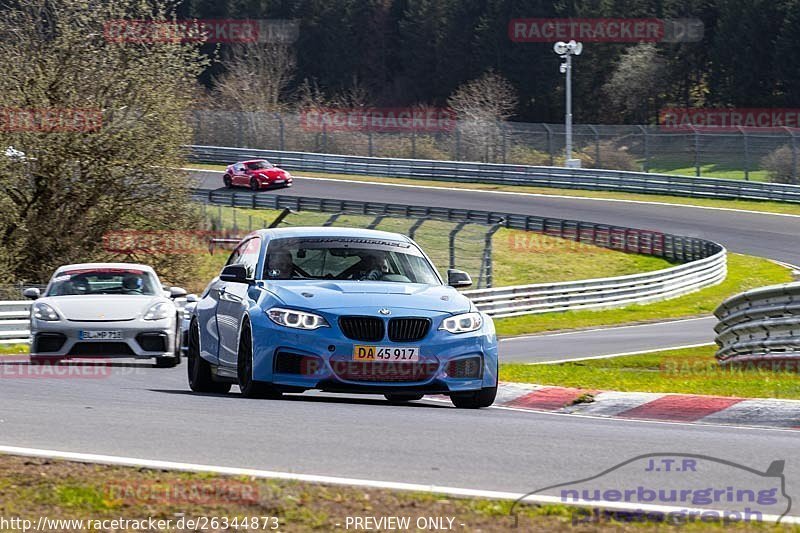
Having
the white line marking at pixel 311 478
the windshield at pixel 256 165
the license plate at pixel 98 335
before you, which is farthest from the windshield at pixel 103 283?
the windshield at pixel 256 165

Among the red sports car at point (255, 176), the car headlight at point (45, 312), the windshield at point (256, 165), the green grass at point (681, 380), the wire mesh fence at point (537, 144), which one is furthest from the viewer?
the windshield at point (256, 165)

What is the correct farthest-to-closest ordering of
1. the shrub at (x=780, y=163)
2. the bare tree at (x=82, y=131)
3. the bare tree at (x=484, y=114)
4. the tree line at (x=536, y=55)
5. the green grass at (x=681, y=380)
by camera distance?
the tree line at (x=536, y=55) → the bare tree at (x=484, y=114) → the shrub at (x=780, y=163) → the bare tree at (x=82, y=131) → the green grass at (x=681, y=380)

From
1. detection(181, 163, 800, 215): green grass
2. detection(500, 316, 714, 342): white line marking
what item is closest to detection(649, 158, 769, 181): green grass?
detection(181, 163, 800, 215): green grass

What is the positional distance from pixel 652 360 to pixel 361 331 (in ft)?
34.9

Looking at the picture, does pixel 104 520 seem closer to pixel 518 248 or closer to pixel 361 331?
pixel 361 331

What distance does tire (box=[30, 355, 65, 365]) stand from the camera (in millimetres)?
15594

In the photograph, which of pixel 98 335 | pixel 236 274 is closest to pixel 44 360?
pixel 98 335

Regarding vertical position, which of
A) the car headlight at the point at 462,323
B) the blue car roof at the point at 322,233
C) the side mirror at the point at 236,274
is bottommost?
the car headlight at the point at 462,323

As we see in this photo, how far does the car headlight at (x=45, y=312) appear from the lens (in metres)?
15.6

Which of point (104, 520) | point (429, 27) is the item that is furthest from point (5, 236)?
point (429, 27)

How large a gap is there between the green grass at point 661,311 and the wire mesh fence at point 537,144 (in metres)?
15.6

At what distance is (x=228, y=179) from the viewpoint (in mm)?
59875

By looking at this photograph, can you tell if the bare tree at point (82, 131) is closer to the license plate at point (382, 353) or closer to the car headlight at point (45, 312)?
the car headlight at point (45, 312)

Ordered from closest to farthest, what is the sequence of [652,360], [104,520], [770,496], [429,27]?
[104,520] → [770,496] → [652,360] → [429,27]
